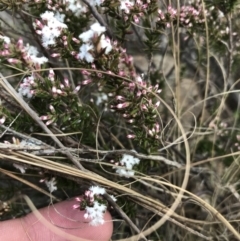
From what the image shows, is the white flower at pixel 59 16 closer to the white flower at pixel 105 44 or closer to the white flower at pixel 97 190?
the white flower at pixel 105 44

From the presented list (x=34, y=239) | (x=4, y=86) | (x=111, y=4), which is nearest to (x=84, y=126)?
(x=4, y=86)

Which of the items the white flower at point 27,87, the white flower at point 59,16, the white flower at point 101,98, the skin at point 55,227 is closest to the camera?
the white flower at point 27,87

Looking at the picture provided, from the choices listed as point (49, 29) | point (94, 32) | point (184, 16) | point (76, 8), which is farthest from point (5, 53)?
point (184, 16)

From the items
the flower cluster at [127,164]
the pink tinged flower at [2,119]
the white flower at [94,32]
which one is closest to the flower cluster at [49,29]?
the white flower at [94,32]

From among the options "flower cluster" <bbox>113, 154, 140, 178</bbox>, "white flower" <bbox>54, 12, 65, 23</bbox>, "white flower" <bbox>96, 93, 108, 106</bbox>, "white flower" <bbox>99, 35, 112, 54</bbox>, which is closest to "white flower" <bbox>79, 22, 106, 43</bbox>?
"white flower" <bbox>99, 35, 112, 54</bbox>

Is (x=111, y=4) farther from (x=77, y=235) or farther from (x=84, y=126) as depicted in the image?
(x=77, y=235)

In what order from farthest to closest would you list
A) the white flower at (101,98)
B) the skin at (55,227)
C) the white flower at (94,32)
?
the white flower at (101,98) < the skin at (55,227) < the white flower at (94,32)
